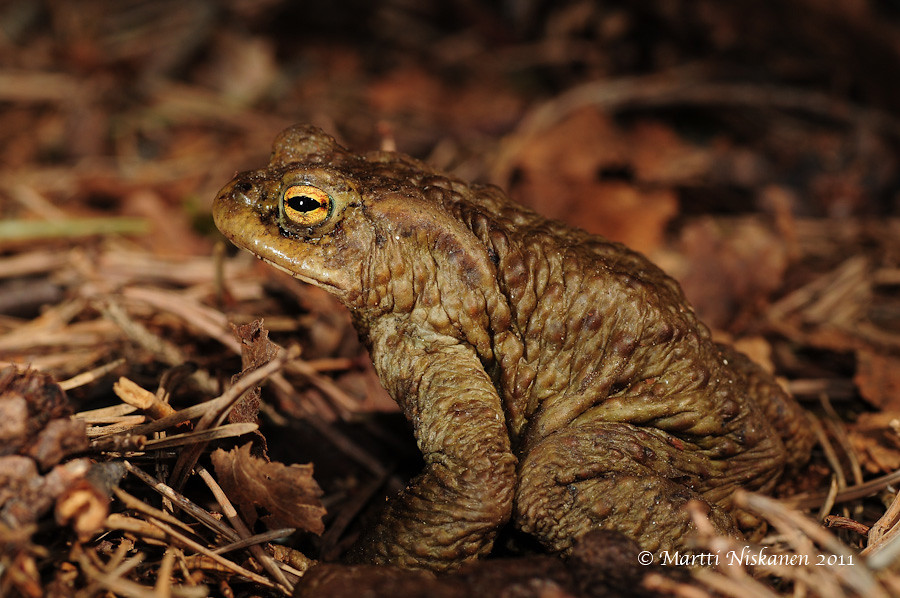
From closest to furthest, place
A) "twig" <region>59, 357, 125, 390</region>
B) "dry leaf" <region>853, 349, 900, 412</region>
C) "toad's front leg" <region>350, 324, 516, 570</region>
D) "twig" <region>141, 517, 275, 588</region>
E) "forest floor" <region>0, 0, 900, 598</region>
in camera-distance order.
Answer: "forest floor" <region>0, 0, 900, 598</region>, "twig" <region>141, 517, 275, 588</region>, "toad's front leg" <region>350, 324, 516, 570</region>, "twig" <region>59, 357, 125, 390</region>, "dry leaf" <region>853, 349, 900, 412</region>

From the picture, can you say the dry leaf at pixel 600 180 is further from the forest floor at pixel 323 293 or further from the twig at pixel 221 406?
the twig at pixel 221 406

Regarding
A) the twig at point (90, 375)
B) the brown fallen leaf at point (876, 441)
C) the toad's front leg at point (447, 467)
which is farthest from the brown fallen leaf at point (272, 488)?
the brown fallen leaf at point (876, 441)

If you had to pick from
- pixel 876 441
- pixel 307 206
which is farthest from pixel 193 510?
pixel 876 441

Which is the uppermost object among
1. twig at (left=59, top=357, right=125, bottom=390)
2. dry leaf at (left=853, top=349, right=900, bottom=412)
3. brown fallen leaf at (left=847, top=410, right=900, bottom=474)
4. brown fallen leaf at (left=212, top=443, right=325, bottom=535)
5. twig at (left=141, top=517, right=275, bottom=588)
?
dry leaf at (left=853, top=349, right=900, bottom=412)

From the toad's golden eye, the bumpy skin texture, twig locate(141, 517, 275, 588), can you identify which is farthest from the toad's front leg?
the toad's golden eye

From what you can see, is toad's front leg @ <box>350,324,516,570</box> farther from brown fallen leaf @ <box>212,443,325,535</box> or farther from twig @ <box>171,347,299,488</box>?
twig @ <box>171,347,299,488</box>

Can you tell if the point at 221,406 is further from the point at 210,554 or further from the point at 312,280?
the point at 312,280

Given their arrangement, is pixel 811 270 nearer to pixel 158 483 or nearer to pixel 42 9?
pixel 158 483
